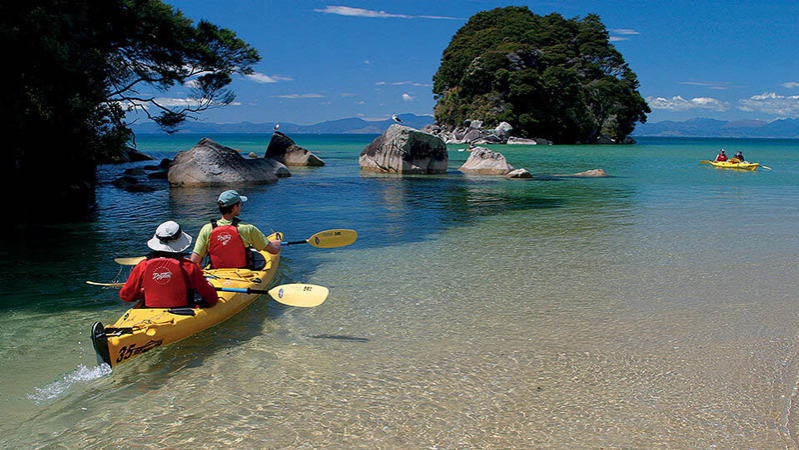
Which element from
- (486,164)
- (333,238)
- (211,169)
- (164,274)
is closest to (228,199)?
(164,274)

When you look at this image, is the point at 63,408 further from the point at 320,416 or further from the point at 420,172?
the point at 420,172

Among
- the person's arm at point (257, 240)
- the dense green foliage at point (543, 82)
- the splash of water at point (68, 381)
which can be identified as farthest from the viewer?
the dense green foliage at point (543, 82)

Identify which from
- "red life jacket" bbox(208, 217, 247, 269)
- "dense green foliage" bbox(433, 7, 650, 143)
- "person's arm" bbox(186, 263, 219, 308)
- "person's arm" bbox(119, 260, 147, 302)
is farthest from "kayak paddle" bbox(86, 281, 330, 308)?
"dense green foliage" bbox(433, 7, 650, 143)

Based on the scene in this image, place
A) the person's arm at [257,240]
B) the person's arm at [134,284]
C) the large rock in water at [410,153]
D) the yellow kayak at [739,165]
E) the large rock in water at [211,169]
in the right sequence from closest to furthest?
the person's arm at [134,284] < the person's arm at [257,240] < the large rock in water at [211,169] < the large rock in water at [410,153] < the yellow kayak at [739,165]

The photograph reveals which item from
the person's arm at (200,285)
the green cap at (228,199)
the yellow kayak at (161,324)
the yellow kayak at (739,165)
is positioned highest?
the green cap at (228,199)

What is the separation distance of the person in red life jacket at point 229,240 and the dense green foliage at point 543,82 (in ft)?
263

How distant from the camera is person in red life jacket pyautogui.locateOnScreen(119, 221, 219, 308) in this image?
220 inches

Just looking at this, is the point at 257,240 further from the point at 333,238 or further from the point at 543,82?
the point at 543,82

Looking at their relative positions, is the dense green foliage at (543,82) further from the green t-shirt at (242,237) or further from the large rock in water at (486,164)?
the green t-shirt at (242,237)

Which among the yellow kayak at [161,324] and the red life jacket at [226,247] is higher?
the red life jacket at [226,247]

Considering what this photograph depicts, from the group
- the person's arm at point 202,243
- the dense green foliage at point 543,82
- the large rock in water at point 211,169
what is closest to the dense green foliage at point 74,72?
the large rock in water at point 211,169

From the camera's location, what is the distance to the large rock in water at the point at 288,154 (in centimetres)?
3609

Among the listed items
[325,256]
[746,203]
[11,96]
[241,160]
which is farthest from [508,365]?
[241,160]

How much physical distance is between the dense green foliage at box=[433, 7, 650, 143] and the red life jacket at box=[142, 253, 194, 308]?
81.6 metres
